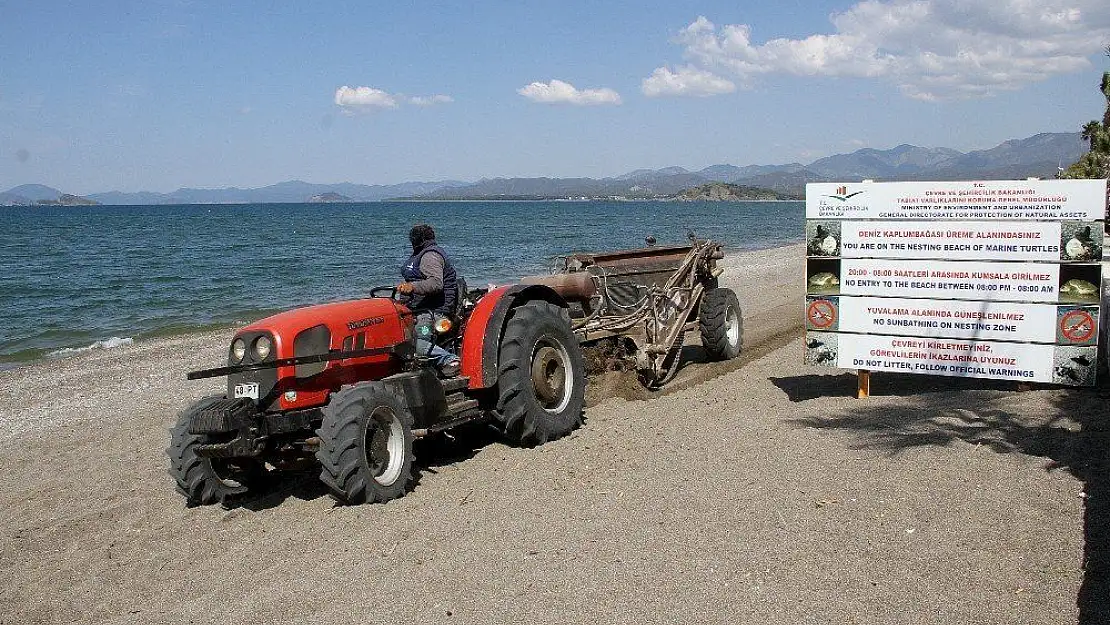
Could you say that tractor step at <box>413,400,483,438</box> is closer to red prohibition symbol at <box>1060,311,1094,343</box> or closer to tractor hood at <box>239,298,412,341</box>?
tractor hood at <box>239,298,412,341</box>

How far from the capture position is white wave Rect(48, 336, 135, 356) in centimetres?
1662

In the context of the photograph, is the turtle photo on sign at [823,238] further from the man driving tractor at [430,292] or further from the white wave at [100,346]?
the white wave at [100,346]

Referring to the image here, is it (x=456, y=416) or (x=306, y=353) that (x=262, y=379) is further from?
(x=456, y=416)

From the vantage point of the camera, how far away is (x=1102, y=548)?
4473 millimetres

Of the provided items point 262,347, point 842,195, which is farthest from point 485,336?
point 842,195

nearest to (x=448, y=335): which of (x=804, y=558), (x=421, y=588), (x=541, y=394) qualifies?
(x=541, y=394)

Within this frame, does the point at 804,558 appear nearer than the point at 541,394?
Yes

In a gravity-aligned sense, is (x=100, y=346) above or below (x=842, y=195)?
below

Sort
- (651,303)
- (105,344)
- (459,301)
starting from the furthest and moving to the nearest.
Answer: (105,344), (651,303), (459,301)

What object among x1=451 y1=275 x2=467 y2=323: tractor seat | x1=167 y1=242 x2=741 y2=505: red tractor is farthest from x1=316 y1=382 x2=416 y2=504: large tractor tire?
x1=451 y1=275 x2=467 y2=323: tractor seat

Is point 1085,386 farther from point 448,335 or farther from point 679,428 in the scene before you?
point 448,335

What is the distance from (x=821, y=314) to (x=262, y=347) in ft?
15.5

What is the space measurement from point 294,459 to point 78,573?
4.70ft

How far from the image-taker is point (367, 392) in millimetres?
5938
